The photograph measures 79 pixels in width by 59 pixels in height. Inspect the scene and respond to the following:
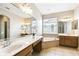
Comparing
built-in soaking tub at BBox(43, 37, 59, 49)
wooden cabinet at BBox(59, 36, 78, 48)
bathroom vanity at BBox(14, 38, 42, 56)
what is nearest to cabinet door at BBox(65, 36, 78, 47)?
wooden cabinet at BBox(59, 36, 78, 48)

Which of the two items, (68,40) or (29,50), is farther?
(68,40)

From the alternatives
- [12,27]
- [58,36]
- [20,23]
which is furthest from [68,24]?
[12,27]

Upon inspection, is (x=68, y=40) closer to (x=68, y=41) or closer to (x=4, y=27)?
(x=68, y=41)

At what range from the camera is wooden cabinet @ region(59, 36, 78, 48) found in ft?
18.1

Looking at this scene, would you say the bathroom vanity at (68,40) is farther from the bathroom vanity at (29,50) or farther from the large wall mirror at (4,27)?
the large wall mirror at (4,27)

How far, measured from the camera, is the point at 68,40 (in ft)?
19.1

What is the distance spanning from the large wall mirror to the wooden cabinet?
4.10 m

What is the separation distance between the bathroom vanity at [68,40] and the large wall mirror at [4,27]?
4.09 metres

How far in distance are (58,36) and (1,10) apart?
14.2ft

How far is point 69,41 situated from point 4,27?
4.41 m

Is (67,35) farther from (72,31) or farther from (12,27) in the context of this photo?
(12,27)

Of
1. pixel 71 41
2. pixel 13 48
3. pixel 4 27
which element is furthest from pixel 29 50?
pixel 71 41

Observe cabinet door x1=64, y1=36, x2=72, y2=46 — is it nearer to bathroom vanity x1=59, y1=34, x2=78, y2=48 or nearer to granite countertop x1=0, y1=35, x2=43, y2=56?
bathroom vanity x1=59, y1=34, x2=78, y2=48

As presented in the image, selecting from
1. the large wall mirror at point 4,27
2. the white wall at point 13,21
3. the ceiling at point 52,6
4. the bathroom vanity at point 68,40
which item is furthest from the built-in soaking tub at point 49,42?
the large wall mirror at point 4,27
